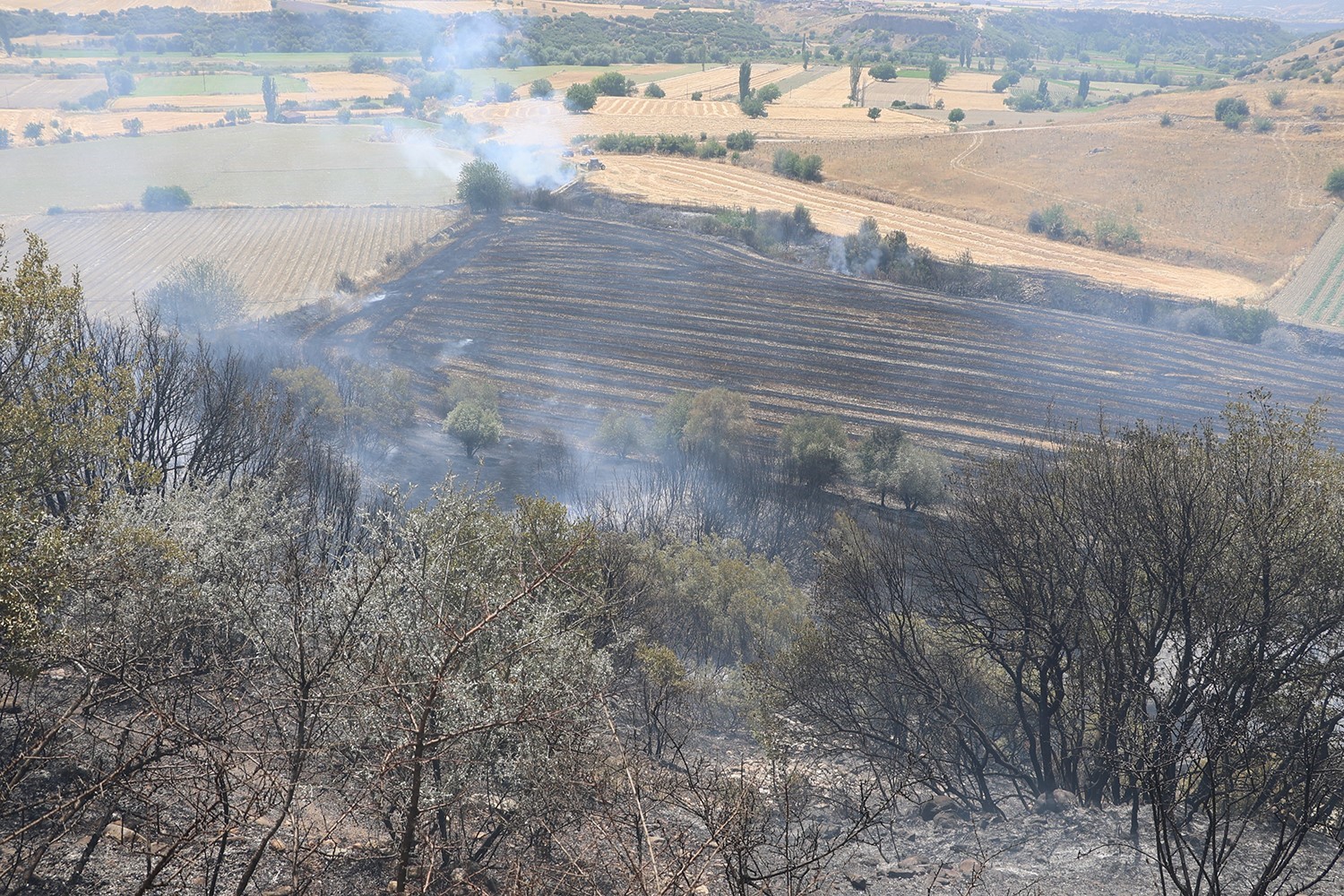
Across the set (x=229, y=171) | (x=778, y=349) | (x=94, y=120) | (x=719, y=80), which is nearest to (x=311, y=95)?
(x=94, y=120)

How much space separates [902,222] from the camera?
237 feet

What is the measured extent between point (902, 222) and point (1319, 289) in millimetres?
27388

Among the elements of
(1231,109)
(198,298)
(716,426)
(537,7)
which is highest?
(537,7)

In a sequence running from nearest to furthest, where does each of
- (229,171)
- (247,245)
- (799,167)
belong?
(247,245), (229,171), (799,167)

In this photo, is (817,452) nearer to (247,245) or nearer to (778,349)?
(778,349)

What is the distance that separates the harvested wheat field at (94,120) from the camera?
297ft

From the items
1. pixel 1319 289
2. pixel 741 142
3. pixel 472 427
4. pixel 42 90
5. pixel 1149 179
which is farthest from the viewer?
pixel 42 90

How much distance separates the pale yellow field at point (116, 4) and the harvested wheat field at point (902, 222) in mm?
76476

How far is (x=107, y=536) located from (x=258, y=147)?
88.8m

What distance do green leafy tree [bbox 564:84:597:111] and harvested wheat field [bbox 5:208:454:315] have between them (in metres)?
37.4

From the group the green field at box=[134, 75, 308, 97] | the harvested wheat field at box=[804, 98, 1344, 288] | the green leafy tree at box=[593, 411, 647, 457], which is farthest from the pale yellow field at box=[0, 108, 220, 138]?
the green leafy tree at box=[593, 411, 647, 457]

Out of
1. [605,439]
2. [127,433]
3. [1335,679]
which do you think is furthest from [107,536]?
[605,439]

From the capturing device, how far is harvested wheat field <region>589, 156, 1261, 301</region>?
2475 inches

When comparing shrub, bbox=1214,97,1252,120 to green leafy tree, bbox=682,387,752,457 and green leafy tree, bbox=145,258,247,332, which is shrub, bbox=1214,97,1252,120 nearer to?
green leafy tree, bbox=682,387,752,457
